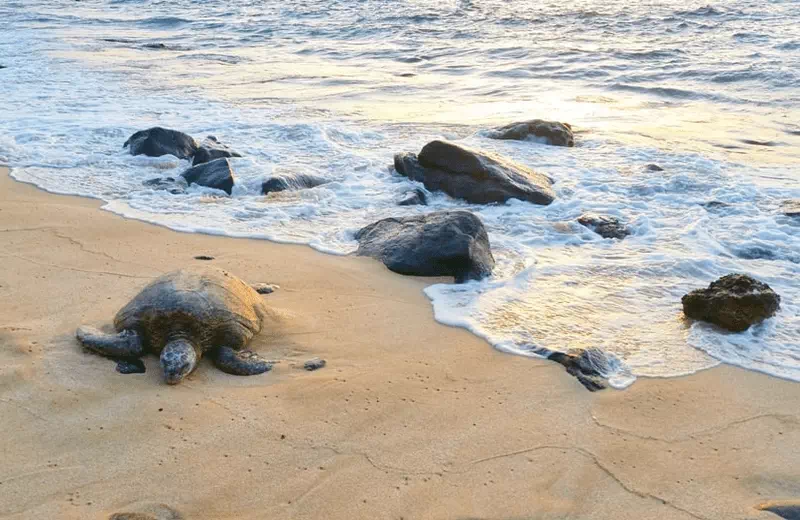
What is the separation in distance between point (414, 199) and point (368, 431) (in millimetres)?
3941

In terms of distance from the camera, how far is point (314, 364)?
4.17m

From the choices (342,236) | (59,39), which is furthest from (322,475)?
(59,39)

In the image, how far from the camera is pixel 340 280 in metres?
5.46

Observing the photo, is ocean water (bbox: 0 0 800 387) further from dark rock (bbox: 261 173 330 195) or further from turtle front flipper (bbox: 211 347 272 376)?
turtle front flipper (bbox: 211 347 272 376)

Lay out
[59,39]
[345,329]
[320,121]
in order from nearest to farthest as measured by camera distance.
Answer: [345,329] → [320,121] → [59,39]

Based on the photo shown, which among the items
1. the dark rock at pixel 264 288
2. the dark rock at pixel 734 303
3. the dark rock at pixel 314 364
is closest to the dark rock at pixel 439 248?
the dark rock at pixel 264 288

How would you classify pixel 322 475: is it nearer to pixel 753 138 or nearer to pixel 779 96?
pixel 753 138

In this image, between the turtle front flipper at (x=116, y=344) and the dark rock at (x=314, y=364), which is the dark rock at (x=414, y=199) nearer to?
the dark rock at (x=314, y=364)

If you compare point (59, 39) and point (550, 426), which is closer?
point (550, 426)

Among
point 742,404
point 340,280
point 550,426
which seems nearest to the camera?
point 550,426

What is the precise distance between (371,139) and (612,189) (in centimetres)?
319

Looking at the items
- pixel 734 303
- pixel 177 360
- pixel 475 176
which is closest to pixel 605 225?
pixel 475 176

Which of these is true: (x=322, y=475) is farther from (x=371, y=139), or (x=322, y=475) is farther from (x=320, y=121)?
(x=320, y=121)

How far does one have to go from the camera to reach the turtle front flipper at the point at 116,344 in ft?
13.3
